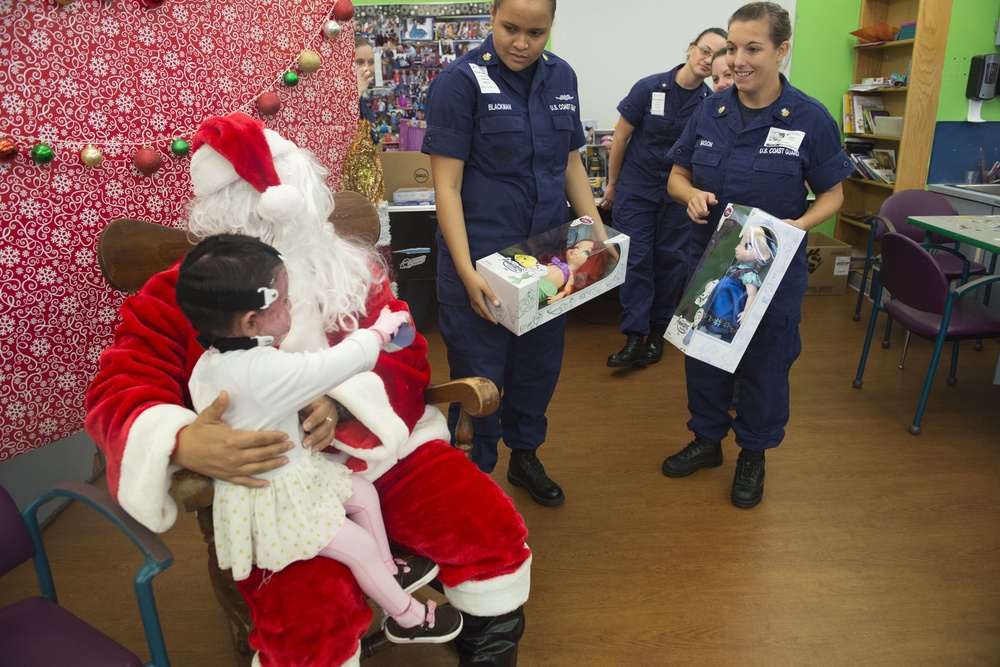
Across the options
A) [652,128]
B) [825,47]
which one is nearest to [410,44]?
[652,128]

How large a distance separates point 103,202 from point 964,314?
3.11m

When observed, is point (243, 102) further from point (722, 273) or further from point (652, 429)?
point (652, 429)

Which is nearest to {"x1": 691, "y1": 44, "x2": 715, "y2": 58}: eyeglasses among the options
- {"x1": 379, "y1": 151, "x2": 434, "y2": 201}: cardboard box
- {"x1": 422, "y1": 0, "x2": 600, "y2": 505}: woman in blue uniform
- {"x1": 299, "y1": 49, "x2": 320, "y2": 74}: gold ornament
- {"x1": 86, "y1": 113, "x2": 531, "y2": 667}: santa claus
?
{"x1": 422, "y1": 0, "x2": 600, "y2": 505}: woman in blue uniform

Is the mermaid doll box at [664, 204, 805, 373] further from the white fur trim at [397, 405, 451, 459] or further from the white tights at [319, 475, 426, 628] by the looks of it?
the white tights at [319, 475, 426, 628]

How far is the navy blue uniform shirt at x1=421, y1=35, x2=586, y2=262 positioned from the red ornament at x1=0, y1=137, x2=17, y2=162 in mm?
936

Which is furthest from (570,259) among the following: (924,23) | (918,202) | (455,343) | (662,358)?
(924,23)

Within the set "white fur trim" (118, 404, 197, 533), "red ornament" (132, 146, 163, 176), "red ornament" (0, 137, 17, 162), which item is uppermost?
"red ornament" (0, 137, 17, 162)

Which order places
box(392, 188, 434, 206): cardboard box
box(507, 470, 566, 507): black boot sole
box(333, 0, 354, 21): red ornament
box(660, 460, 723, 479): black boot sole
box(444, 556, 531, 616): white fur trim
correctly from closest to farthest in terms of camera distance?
box(444, 556, 531, 616): white fur trim
box(333, 0, 354, 21): red ornament
box(507, 470, 566, 507): black boot sole
box(660, 460, 723, 479): black boot sole
box(392, 188, 434, 206): cardboard box

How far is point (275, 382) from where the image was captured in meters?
1.14

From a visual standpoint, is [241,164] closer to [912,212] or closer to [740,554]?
[740,554]

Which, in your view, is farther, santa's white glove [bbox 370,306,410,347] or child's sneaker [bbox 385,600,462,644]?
child's sneaker [bbox 385,600,462,644]

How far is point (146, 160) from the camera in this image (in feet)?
5.07

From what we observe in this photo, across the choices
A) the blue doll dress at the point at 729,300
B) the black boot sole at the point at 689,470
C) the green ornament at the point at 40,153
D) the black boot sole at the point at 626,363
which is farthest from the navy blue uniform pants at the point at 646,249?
the green ornament at the point at 40,153

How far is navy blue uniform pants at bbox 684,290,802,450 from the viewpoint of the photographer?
2.20 m
